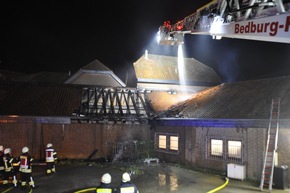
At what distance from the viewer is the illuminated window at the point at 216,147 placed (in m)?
14.9

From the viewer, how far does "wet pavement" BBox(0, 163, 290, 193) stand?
11266 millimetres

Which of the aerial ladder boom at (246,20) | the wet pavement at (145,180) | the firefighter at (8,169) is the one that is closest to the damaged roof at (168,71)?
the wet pavement at (145,180)

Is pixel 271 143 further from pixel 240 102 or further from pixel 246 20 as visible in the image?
pixel 246 20

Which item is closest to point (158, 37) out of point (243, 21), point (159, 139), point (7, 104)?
point (243, 21)

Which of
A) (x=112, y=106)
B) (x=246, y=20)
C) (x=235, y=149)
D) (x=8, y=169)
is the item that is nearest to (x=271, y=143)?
(x=235, y=149)

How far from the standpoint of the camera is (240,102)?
48.7 ft

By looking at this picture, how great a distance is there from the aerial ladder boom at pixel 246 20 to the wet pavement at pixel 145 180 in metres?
6.67

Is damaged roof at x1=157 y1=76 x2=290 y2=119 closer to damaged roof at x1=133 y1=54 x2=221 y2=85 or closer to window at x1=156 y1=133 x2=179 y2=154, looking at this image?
window at x1=156 y1=133 x2=179 y2=154

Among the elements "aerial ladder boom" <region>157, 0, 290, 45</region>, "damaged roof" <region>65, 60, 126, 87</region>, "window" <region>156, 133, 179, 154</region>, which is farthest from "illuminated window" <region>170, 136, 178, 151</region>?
"aerial ladder boom" <region>157, 0, 290, 45</region>

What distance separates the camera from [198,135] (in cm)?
1606

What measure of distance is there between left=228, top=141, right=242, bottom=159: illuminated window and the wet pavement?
1393 millimetres

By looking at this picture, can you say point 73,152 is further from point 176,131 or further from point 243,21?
point 243,21

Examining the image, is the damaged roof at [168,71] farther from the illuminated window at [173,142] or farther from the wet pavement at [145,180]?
the wet pavement at [145,180]

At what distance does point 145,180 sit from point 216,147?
15.4ft
